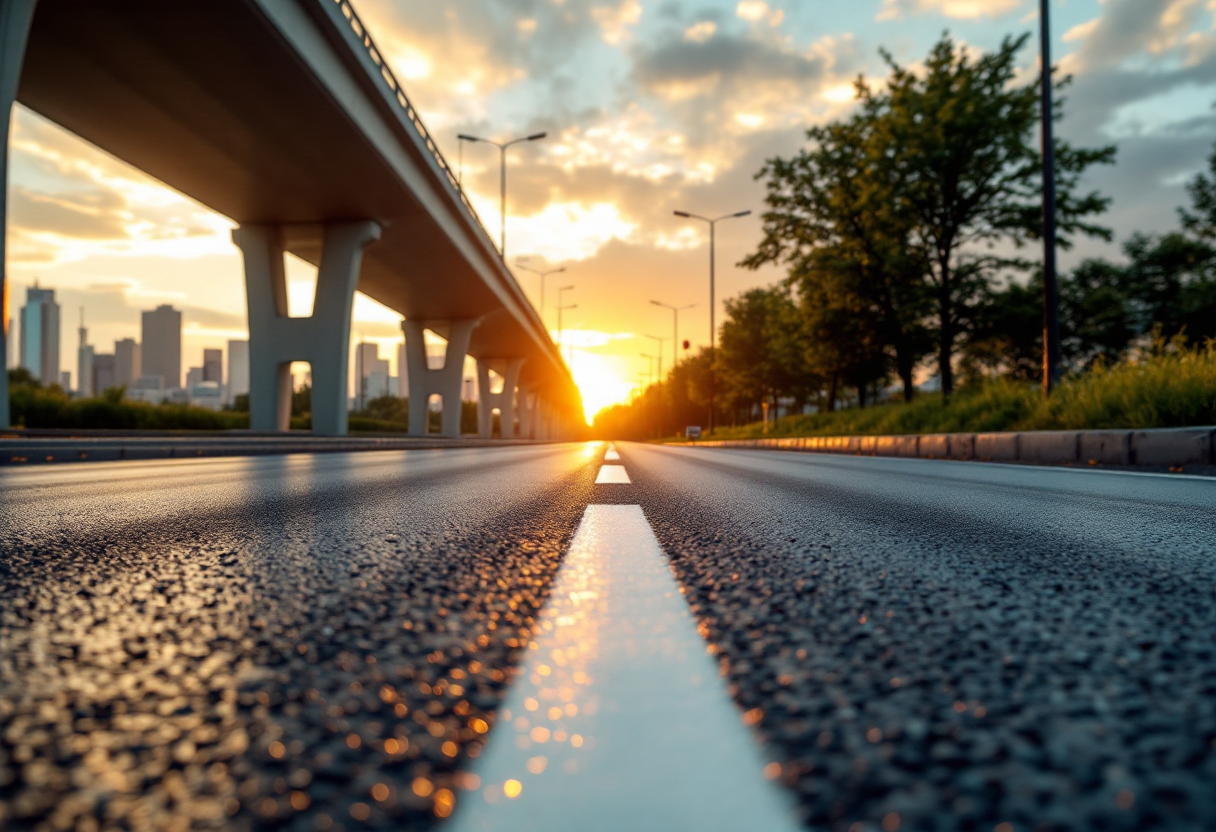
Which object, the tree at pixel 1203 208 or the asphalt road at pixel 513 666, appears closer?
the asphalt road at pixel 513 666

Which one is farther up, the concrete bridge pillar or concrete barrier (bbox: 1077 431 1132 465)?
the concrete bridge pillar

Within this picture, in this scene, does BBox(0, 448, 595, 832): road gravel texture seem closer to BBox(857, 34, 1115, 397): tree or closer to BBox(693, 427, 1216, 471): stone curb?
BBox(693, 427, 1216, 471): stone curb

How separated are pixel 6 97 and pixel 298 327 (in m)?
16.1

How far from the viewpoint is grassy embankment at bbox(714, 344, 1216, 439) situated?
933 cm

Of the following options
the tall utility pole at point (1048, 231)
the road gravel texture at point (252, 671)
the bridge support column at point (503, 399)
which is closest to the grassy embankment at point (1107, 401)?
the tall utility pole at point (1048, 231)

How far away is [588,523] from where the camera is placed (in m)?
3.04

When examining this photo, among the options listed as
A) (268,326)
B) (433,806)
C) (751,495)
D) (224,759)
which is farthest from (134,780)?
(268,326)

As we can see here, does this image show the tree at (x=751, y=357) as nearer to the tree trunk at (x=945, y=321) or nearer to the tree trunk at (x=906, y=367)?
the tree trunk at (x=906, y=367)

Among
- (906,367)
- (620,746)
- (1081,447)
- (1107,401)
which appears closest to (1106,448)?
(1081,447)

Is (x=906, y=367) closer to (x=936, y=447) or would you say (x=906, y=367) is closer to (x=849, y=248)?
(x=849, y=248)

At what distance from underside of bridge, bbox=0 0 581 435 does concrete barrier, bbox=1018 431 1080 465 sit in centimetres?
1566

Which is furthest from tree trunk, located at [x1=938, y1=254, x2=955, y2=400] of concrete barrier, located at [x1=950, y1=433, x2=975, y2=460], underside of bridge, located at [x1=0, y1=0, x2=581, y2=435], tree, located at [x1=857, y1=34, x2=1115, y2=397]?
underside of bridge, located at [x1=0, y1=0, x2=581, y2=435]

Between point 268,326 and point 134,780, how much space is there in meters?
29.3

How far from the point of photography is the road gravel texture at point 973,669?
Result: 71cm
